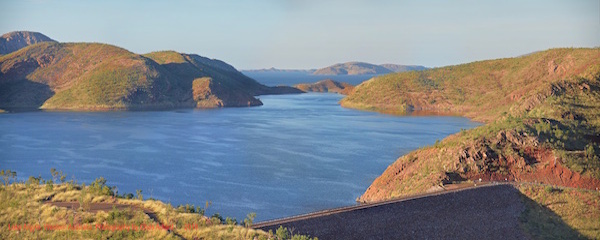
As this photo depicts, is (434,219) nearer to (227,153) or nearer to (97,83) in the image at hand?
(227,153)

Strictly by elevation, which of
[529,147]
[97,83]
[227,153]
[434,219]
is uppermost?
[97,83]

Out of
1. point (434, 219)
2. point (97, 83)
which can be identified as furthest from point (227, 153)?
point (97, 83)

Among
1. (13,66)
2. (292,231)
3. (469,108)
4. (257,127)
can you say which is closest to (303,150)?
(257,127)

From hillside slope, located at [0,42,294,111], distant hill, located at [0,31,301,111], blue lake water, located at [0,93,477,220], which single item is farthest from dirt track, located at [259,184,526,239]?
distant hill, located at [0,31,301,111]

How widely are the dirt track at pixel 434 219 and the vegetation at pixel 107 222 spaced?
8.89ft

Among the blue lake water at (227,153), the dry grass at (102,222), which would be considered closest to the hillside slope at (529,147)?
the blue lake water at (227,153)

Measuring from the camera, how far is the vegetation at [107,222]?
80.9 ft

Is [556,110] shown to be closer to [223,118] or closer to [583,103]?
[583,103]

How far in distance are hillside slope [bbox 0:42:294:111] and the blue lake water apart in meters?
20.8

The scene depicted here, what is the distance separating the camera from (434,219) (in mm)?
31766

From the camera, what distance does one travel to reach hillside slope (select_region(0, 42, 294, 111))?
13812 cm

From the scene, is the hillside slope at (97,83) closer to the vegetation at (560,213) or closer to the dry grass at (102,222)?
the dry grass at (102,222)

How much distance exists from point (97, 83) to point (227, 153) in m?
86.6

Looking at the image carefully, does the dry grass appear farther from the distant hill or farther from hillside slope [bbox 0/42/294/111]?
the distant hill
